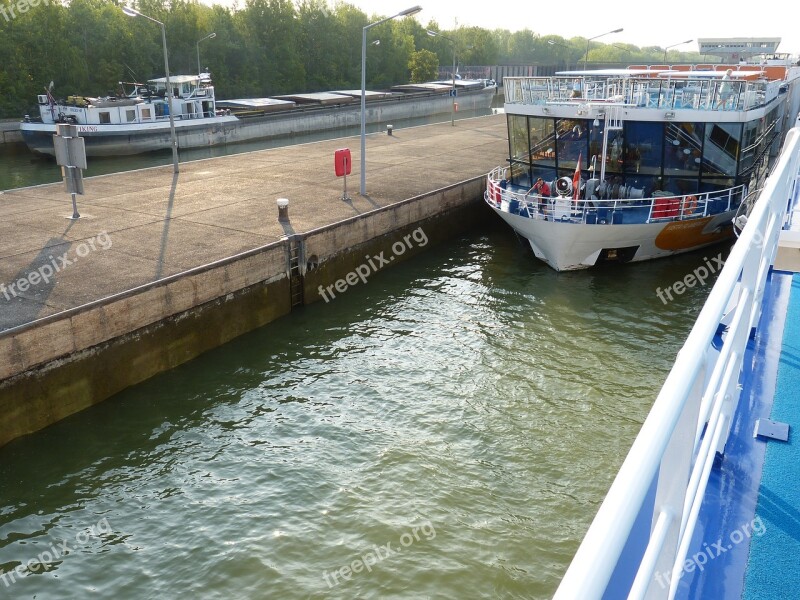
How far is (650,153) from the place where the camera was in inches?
854

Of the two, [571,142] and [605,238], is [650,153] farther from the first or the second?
[605,238]

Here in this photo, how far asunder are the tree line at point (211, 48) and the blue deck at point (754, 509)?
62.0 m

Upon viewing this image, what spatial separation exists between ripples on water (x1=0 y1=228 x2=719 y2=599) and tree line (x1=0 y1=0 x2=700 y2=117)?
168 ft

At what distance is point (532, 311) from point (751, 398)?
1423cm

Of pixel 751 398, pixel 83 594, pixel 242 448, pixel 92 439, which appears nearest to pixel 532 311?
pixel 242 448

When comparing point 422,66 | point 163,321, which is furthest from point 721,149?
point 422,66

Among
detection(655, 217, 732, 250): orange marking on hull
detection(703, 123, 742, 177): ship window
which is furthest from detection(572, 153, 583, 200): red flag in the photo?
detection(703, 123, 742, 177): ship window

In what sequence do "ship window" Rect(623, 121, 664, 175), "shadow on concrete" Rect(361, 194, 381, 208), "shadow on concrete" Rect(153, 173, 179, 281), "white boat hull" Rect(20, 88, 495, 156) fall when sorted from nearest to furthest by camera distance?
"shadow on concrete" Rect(153, 173, 179, 281)
"ship window" Rect(623, 121, 664, 175)
"shadow on concrete" Rect(361, 194, 381, 208)
"white boat hull" Rect(20, 88, 495, 156)

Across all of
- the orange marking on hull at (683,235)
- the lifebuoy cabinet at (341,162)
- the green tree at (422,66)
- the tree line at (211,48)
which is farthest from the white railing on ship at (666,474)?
the green tree at (422,66)

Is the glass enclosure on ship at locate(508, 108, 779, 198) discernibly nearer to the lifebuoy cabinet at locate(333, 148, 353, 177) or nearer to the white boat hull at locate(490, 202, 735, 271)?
the white boat hull at locate(490, 202, 735, 271)

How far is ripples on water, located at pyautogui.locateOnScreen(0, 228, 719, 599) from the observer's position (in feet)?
30.3

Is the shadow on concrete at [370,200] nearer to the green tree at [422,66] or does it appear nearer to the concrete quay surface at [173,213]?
the concrete quay surface at [173,213]

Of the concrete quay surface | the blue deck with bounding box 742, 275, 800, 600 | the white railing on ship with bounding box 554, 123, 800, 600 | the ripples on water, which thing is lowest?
the ripples on water

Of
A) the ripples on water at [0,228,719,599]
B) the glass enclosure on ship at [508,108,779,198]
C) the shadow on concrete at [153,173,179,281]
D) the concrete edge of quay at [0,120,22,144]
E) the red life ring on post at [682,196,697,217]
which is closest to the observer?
the ripples on water at [0,228,719,599]
